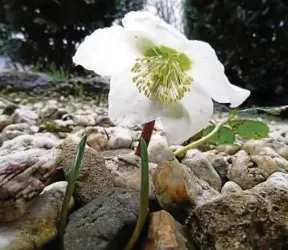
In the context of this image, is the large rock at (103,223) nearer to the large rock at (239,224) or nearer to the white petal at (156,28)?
the large rock at (239,224)

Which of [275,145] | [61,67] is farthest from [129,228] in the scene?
[61,67]

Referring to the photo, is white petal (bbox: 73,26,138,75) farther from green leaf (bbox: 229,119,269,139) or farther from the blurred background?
the blurred background

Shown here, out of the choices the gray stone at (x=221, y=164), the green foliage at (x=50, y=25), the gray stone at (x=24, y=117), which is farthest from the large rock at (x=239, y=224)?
the green foliage at (x=50, y=25)

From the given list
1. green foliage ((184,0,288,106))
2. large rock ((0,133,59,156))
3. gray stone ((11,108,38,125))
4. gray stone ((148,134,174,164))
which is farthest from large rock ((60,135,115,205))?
green foliage ((184,0,288,106))

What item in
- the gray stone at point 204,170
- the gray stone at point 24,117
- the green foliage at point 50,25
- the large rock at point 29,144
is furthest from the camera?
the green foliage at point 50,25

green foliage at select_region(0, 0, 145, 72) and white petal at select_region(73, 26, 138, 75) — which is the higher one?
white petal at select_region(73, 26, 138, 75)
